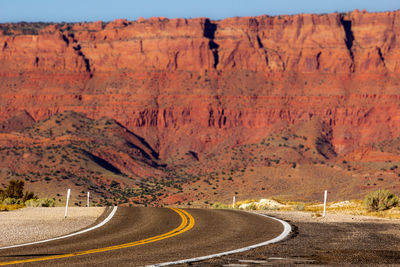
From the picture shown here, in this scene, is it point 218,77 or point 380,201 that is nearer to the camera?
point 380,201

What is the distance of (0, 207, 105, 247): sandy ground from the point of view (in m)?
16.9

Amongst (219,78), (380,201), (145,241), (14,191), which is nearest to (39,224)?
(145,241)

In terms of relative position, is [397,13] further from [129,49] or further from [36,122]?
[36,122]

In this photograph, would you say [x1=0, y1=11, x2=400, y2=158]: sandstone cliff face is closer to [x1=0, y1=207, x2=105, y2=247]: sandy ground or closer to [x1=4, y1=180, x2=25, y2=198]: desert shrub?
[x1=4, y1=180, x2=25, y2=198]: desert shrub

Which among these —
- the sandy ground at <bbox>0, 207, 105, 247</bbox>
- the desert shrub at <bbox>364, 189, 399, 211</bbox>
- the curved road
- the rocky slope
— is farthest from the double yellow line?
the rocky slope

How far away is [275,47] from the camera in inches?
5605

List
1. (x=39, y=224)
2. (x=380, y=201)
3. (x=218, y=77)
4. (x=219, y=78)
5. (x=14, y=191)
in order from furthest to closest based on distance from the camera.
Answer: (x=218, y=77) → (x=219, y=78) → (x=14, y=191) → (x=380, y=201) → (x=39, y=224)

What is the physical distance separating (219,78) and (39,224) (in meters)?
117

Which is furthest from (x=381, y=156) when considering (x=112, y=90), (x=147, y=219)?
(x=147, y=219)

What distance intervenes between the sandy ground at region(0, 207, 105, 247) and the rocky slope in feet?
323

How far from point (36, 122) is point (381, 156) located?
6988cm

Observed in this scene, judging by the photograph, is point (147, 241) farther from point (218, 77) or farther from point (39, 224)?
point (218, 77)

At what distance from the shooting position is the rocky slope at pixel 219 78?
127812mm

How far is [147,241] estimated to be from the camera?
16094 mm
